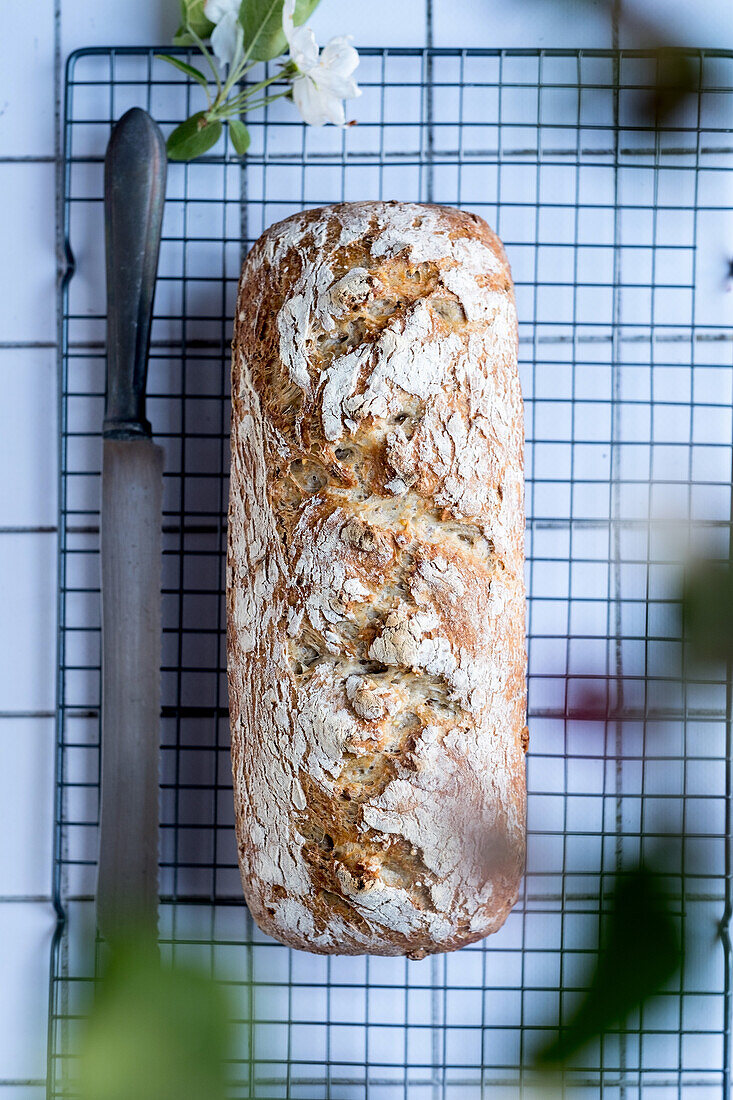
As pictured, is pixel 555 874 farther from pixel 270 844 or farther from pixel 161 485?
pixel 161 485

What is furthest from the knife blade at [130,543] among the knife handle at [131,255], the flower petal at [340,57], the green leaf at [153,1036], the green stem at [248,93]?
the green leaf at [153,1036]

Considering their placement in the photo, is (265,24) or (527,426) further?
(527,426)

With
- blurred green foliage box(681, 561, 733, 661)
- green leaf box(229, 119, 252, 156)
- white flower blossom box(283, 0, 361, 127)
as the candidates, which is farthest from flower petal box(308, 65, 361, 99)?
blurred green foliage box(681, 561, 733, 661)

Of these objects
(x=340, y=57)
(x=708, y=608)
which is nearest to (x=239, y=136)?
(x=340, y=57)

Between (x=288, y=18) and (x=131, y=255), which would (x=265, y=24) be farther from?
(x=131, y=255)

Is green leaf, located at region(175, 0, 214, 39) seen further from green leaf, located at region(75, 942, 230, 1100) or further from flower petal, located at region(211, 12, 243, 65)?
green leaf, located at region(75, 942, 230, 1100)

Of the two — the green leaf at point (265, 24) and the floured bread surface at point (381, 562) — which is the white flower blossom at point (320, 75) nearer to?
the green leaf at point (265, 24)
